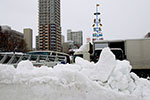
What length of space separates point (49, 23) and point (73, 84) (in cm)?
9041

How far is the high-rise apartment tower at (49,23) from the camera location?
85.2 metres

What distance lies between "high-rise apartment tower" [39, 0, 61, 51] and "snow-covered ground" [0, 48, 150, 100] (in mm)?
81782

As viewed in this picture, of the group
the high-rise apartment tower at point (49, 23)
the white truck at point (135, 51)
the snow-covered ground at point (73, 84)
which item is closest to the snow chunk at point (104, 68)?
the snow-covered ground at point (73, 84)

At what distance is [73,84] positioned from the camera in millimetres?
3146

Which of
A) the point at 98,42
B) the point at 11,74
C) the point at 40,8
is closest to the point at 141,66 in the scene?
the point at 98,42

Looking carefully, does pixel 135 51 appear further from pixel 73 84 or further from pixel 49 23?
pixel 49 23

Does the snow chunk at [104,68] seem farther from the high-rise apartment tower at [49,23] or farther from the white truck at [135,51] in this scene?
the high-rise apartment tower at [49,23]

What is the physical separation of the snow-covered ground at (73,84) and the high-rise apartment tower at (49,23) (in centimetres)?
8178

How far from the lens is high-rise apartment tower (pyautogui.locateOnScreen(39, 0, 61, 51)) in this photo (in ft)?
280

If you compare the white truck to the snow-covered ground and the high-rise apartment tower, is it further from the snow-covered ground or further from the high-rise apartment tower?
the high-rise apartment tower

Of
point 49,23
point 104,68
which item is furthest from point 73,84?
point 49,23

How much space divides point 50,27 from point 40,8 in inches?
618

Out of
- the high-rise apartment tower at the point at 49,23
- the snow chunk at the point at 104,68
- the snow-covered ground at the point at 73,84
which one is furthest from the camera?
the high-rise apartment tower at the point at 49,23

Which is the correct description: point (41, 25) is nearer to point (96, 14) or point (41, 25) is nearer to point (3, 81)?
point (96, 14)
